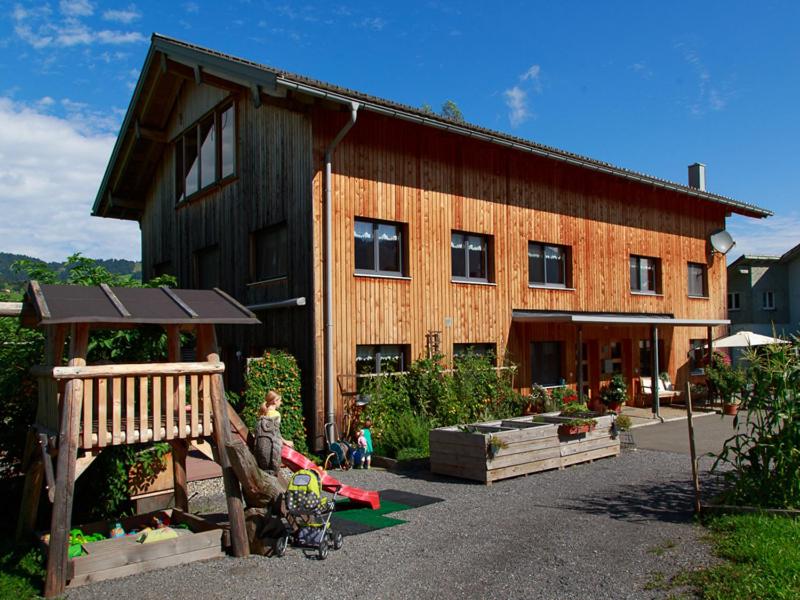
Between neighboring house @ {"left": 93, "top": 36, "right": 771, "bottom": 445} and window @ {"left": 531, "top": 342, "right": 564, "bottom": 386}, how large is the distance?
5cm

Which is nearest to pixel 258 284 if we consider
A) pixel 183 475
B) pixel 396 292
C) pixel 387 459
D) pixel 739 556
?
pixel 396 292

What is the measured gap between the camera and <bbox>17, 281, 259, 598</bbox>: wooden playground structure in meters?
6.38

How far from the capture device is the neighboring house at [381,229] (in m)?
13.4

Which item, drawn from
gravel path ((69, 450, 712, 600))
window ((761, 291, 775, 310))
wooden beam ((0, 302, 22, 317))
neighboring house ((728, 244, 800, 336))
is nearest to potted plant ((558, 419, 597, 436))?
gravel path ((69, 450, 712, 600))

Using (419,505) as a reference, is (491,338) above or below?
above

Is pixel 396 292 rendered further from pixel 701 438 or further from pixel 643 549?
pixel 643 549

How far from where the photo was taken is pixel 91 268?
9.69 metres

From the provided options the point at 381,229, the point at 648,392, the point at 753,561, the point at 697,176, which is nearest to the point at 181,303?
the point at 753,561

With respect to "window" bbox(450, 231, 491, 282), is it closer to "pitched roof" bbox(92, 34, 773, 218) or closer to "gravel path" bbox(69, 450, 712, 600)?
"pitched roof" bbox(92, 34, 773, 218)

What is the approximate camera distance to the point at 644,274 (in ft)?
69.1

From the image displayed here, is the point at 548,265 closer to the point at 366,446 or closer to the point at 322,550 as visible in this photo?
the point at 366,446

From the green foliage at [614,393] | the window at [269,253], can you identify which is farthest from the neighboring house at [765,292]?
the window at [269,253]

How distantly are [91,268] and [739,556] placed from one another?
8.64m

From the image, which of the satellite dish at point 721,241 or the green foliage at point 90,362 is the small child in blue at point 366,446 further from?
the satellite dish at point 721,241
